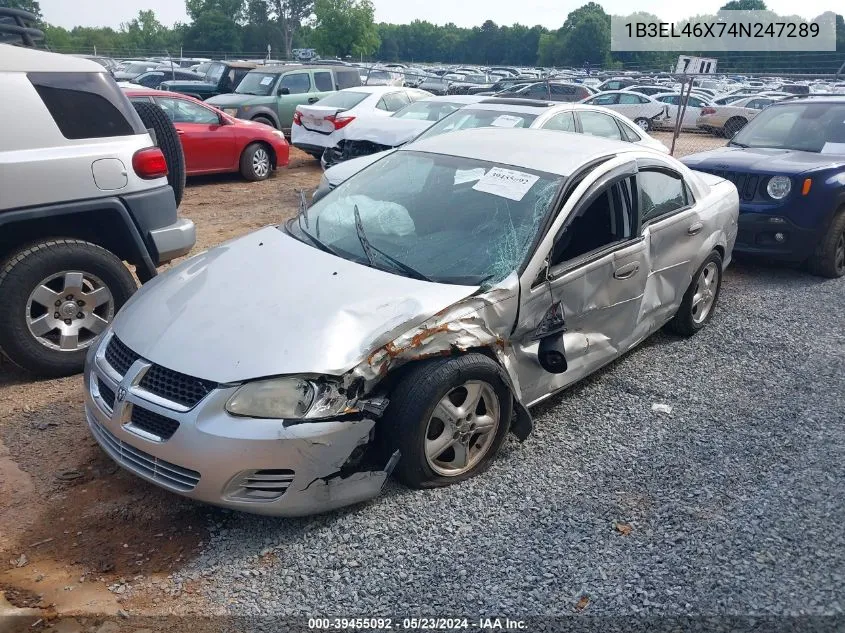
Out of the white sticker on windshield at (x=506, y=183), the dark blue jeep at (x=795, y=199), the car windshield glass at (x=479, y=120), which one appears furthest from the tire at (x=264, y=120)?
the white sticker on windshield at (x=506, y=183)

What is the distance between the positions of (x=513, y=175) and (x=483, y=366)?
1.33 metres

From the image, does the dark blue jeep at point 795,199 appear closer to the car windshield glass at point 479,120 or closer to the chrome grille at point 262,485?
the car windshield glass at point 479,120

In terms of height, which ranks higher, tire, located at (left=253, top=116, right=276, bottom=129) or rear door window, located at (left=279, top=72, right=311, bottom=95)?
rear door window, located at (left=279, top=72, right=311, bottom=95)

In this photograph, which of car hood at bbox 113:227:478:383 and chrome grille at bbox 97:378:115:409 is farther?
chrome grille at bbox 97:378:115:409

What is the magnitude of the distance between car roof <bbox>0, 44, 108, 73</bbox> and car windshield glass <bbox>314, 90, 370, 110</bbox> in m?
7.79

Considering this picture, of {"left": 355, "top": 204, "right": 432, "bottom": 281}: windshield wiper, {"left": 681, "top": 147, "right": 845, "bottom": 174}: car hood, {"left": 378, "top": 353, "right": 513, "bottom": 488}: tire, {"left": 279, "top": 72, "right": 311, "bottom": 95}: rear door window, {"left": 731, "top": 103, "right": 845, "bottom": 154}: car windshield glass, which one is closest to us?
{"left": 378, "top": 353, "right": 513, "bottom": 488}: tire

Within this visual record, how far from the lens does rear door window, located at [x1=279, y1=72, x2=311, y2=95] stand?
15273 millimetres

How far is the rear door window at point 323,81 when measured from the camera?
1570cm

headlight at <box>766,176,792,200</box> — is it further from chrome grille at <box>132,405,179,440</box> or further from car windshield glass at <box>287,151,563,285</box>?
chrome grille at <box>132,405,179,440</box>

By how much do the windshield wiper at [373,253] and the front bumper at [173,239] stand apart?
1.69 m

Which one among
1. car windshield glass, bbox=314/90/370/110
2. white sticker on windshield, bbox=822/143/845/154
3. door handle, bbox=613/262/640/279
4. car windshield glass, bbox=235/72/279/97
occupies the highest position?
car windshield glass, bbox=235/72/279/97

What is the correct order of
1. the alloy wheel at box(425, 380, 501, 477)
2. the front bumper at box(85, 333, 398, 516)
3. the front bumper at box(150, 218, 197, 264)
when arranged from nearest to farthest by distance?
the front bumper at box(85, 333, 398, 516)
the alloy wheel at box(425, 380, 501, 477)
the front bumper at box(150, 218, 197, 264)

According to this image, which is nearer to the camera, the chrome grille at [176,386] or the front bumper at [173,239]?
the chrome grille at [176,386]

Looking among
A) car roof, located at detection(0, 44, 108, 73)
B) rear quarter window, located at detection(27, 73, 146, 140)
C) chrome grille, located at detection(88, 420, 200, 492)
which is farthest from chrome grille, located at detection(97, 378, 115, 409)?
car roof, located at detection(0, 44, 108, 73)
